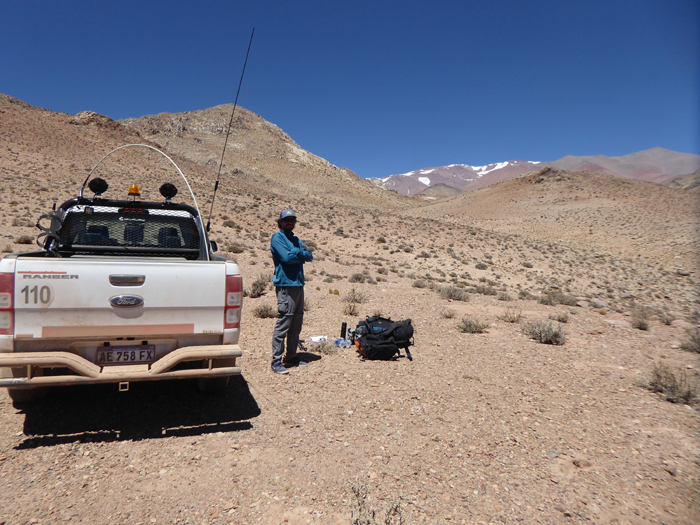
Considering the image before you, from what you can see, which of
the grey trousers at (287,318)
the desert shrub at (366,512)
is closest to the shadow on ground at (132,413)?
the grey trousers at (287,318)

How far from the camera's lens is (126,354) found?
3.28 metres

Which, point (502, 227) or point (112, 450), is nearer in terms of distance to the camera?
point (112, 450)

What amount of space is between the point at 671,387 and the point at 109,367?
632 centimetres

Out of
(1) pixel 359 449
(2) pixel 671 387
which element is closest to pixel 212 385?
(1) pixel 359 449

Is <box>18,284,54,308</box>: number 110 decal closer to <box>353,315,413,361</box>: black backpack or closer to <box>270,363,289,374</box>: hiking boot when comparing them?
<box>270,363,289,374</box>: hiking boot

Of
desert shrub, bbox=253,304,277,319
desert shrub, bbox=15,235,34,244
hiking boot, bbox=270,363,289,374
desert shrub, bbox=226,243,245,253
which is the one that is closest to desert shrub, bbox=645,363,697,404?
hiking boot, bbox=270,363,289,374

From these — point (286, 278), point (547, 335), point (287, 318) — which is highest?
point (286, 278)

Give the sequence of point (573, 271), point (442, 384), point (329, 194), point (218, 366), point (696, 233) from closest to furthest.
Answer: point (218, 366) < point (442, 384) < point (573, 271) < point (696, 233) < point (329, 194)

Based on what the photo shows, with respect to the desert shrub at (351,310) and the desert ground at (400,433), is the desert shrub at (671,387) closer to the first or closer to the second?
the desert ground at (400,433)

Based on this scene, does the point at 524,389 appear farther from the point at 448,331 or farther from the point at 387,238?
the point at 387,238

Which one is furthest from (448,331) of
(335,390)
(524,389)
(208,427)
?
(208,427)

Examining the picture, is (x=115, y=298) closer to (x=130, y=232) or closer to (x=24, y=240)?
(x=130, y=232)

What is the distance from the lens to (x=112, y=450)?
10.8ft

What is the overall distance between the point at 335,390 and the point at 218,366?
1744 millimetres
